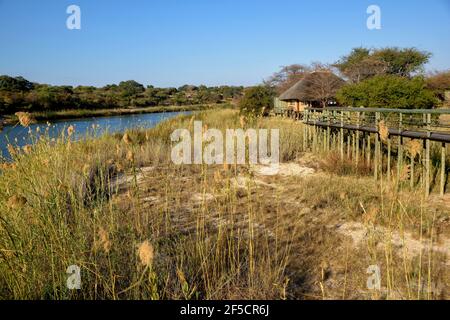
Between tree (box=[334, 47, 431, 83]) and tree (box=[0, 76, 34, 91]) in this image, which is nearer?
tree (box=[334, 47, 431, 83])

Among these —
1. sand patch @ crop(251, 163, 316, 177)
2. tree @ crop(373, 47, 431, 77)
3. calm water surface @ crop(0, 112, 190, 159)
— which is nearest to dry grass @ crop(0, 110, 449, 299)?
calm water surface @ crop(0, 112, 190, 159)

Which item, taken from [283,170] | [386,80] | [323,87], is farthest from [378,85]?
[283,170]

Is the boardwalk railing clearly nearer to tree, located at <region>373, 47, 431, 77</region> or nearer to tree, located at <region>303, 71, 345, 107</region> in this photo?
tree, located at <region>303, 71, 345, 107</region>

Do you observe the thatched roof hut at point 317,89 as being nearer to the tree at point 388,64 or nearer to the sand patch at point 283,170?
the tree at point 388,64

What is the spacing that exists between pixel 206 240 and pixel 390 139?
5.86 metres

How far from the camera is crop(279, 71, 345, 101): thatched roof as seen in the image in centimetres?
2438

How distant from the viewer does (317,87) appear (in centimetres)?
2489

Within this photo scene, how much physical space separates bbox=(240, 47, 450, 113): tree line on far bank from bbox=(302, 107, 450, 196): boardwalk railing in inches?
185

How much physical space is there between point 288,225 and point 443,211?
2480 mm

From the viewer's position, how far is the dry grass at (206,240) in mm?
2410

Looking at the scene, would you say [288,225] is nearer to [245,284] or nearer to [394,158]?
[245,284]

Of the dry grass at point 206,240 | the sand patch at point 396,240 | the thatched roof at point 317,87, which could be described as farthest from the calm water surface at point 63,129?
the thatched roof at point 317,87

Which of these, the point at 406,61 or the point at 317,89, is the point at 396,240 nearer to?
the point at 317,89
